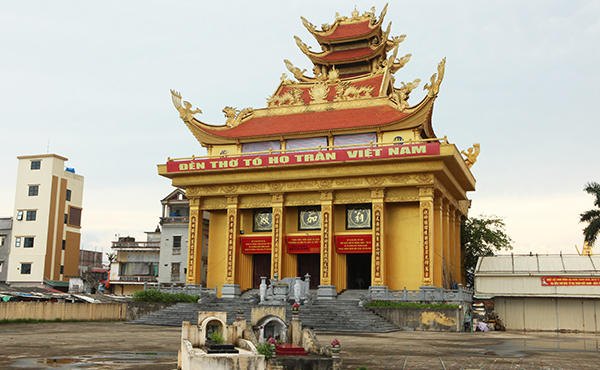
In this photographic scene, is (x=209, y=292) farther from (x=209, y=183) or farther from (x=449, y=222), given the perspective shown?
(x=449, y=222)

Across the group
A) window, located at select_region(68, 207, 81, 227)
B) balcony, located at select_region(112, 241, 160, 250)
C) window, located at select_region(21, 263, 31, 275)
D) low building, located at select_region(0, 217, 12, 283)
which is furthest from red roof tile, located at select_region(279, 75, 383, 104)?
low building, located at select_region(0, 217, 12, 283)

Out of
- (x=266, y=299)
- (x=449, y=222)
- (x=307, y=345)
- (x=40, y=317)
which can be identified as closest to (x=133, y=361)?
(x=307, y=345)

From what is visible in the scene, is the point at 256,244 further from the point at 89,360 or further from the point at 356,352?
the point at 89,360

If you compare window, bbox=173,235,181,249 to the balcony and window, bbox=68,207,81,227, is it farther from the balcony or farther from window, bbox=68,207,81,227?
window, bbox=68,207,81,227

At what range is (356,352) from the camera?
704 inches

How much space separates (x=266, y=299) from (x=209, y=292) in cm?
573

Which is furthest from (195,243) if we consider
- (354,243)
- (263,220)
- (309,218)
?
(354,243)

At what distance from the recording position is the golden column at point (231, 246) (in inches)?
1416

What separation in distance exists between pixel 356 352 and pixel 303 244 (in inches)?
718

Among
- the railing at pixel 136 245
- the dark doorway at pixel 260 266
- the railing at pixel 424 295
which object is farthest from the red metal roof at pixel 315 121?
the railing at pixel 136 245

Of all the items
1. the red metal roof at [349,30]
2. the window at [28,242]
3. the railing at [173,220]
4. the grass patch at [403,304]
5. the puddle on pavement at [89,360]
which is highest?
the red metal roof at [349,30]

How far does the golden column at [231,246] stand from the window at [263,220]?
132 cm

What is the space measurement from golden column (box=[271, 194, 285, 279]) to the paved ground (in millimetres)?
10989

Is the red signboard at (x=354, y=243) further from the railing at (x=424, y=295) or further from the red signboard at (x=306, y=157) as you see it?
the red signboard at (x=306, y=157)
